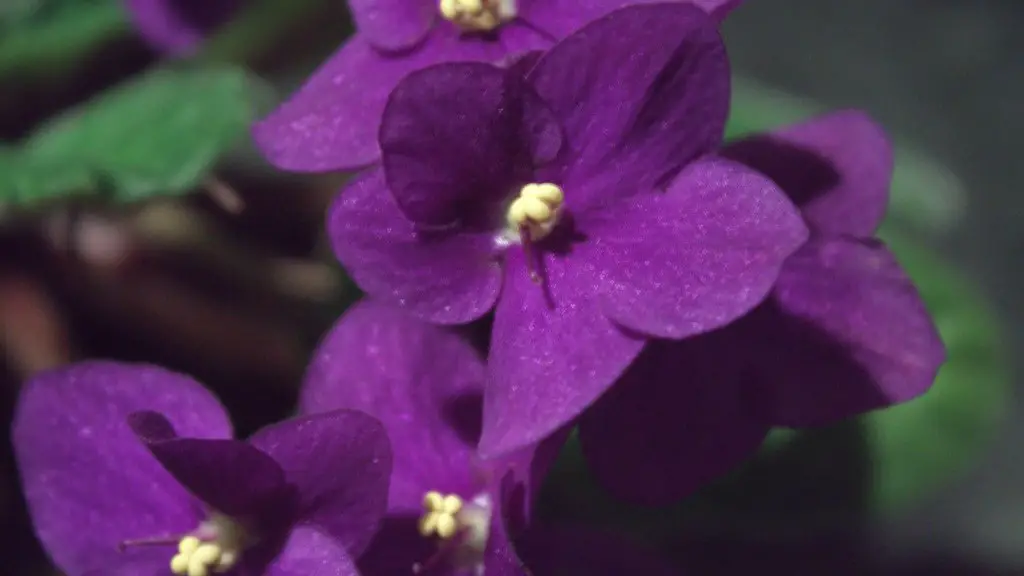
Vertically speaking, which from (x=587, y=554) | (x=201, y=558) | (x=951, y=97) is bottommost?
(x=951, y=97)

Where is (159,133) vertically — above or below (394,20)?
below

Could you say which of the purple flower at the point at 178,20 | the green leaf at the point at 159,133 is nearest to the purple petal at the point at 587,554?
the green leaf at the point at 159,133

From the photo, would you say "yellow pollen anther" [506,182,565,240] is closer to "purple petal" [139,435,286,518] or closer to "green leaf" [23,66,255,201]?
"purple petal" [139,435,286,518]

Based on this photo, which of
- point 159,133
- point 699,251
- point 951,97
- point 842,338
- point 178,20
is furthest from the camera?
point 951,97

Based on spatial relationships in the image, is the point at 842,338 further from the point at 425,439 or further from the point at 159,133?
the point at 159,133

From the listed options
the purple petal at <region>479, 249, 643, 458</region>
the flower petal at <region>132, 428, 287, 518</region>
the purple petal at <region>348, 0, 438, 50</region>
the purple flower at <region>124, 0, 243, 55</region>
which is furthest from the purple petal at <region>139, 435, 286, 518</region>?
the purple flower at <region>124, 0, 243, 55</region>

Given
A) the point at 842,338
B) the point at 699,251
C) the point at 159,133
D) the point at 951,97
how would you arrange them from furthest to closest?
the point at 951,97, the point at 159,133, the point at 842,338, the point at 699,251

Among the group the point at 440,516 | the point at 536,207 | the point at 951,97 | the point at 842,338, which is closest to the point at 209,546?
the point at 440,516

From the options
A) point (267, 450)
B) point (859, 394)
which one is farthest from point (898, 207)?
point (267, 450)
